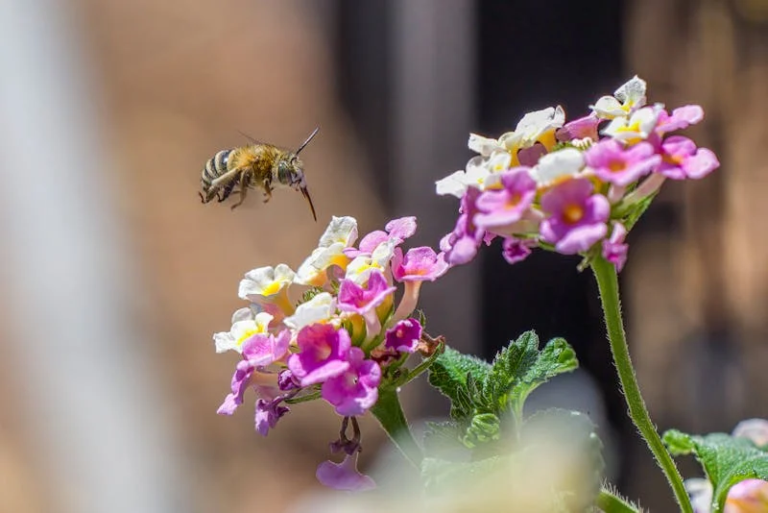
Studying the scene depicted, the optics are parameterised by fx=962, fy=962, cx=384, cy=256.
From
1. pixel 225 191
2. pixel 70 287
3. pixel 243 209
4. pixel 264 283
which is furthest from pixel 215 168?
pixel 70 287

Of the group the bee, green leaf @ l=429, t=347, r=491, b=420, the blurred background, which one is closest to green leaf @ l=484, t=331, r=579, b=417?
green leaf @ l=429, t=347, r=491, b=420

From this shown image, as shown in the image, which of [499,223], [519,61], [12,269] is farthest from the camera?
[12,269]

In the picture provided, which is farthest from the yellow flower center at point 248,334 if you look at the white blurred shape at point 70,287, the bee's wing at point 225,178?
the white blurred shape at point 70,287

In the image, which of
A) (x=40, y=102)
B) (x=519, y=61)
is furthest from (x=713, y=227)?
(x=40, y=102)

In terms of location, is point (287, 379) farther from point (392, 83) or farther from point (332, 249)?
point (392, 83)

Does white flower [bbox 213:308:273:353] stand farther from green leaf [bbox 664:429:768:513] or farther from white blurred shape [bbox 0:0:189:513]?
white blurred shape [bbox 0:0:189:513]

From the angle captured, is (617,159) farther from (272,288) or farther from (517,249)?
(272,288)
